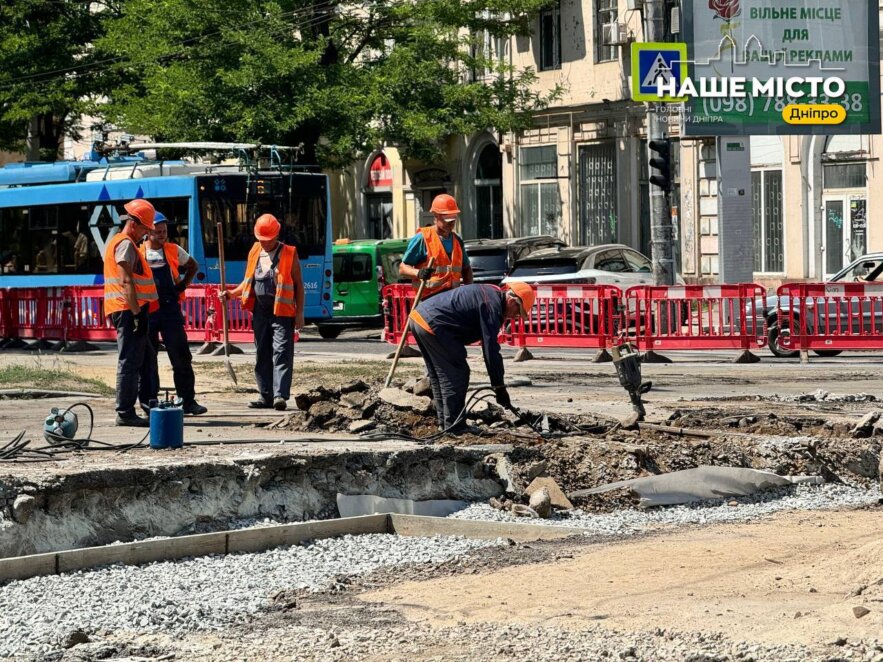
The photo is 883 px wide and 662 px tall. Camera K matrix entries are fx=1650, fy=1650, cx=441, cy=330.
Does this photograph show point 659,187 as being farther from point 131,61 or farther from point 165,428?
point 131,61

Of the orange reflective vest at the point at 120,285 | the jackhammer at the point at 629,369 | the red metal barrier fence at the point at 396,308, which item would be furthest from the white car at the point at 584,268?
the orange reflective vest at the point at 120,285

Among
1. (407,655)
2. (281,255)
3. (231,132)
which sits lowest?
(407,655)

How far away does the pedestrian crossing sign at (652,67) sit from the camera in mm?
25344

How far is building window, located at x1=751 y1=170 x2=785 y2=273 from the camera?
113 feet

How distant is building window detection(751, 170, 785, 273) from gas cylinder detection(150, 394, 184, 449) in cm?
2451

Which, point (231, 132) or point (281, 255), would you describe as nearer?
point (281, 255)

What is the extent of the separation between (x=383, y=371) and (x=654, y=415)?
5.80 meters

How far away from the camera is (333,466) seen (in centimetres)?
1097

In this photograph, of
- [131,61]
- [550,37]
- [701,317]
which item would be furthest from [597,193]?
[701,317]

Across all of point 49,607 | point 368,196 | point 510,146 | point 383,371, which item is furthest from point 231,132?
point 49,607

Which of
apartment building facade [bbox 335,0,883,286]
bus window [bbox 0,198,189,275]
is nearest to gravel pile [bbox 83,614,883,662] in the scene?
bus window [bbox 0,198,189,275]

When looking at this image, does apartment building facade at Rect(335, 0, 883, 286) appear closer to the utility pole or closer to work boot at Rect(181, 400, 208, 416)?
the utility pole

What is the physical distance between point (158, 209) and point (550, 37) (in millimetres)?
14807

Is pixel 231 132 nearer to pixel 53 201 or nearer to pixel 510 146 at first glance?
pixel 53 201
